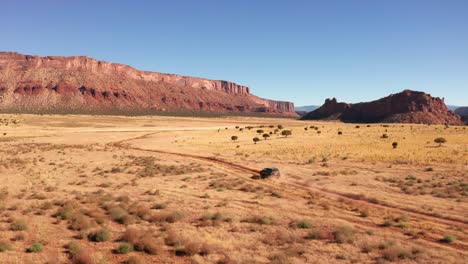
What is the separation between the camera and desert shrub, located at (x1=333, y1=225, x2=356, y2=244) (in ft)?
42.1

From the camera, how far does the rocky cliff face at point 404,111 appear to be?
134 m

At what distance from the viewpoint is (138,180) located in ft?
82.9

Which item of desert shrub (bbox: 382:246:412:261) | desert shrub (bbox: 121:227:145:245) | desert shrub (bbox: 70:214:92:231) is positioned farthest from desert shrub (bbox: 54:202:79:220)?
desert shrub (bbox: 382:246:412:261)

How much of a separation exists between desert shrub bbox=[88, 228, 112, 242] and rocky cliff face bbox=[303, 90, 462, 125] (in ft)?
437

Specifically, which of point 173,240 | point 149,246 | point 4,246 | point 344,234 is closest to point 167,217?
point 173,240

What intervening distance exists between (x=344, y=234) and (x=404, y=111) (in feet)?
470

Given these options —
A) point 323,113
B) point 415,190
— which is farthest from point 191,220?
point 323,113

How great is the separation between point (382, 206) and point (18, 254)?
15642 millimetres

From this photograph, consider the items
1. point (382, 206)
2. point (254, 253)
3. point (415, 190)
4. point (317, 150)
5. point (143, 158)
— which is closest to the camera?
point (254, 253)

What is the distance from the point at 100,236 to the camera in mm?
13109

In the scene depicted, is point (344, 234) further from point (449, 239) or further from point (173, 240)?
point (173, 240)

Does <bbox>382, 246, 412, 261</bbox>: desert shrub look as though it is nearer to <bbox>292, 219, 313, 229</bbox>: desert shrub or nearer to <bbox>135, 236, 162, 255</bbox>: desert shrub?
<bbox>292, 219, 313, 229</bbox>: desert shrub

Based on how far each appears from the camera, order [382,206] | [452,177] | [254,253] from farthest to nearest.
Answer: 1. [452,177]
2. [382,206]
3. [254,253]

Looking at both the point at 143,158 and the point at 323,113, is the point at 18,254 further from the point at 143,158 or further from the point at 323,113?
the point at 323,113
